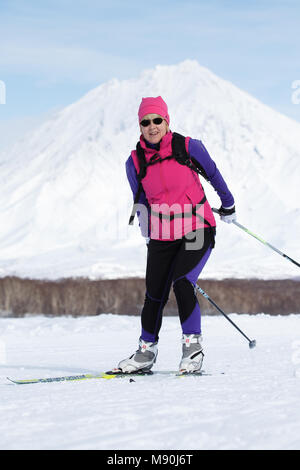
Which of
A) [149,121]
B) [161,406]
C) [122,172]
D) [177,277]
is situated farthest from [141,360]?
[122,172]

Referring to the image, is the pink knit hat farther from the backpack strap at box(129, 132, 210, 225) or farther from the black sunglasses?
the backpack strap at box(129, 132, 210, 225)

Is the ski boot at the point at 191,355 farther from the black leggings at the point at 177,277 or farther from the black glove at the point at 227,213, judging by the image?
the black glove at the point at 227,213

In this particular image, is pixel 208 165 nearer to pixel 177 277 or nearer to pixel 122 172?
pixel 177 277

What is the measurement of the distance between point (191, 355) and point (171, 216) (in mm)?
970

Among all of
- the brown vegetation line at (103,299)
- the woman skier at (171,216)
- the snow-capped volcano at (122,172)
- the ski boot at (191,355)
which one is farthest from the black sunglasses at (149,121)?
the snow-capped volcano at (122,172)

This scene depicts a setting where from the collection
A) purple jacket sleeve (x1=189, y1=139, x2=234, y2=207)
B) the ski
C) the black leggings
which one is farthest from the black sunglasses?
the ski

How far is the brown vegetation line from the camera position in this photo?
1585 centimetres

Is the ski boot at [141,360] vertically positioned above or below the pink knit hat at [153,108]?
below

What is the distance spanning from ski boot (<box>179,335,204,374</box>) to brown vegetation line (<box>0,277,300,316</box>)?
430 inches

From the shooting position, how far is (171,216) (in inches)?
172

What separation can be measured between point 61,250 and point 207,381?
4334 cm

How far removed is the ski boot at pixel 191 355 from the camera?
4285 millimetres

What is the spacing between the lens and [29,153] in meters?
64.4

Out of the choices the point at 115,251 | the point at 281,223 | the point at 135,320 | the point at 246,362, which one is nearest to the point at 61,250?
the point at 115,251
